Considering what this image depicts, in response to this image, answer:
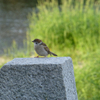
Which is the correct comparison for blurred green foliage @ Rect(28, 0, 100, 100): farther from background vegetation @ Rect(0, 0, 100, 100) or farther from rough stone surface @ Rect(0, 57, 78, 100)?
rough stone surface @ Rect(0, 57, 78, 100)

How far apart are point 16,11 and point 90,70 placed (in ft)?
42.6

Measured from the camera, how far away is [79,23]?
702 cm

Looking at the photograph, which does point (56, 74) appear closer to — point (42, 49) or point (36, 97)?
point (36, 97)

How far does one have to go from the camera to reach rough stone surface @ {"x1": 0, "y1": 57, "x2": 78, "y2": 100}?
2.05 metres

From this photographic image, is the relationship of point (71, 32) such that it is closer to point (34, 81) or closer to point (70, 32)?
point (70, 32)

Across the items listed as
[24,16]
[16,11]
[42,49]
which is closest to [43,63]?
[42,49]

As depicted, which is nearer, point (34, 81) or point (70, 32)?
point (34, 81)

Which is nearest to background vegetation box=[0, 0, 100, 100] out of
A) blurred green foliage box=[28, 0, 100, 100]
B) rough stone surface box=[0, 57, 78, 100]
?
blurred green foliage box=[28, 0, 100, 100]

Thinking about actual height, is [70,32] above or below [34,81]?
above

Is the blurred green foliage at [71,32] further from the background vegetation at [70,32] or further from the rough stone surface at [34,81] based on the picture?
the rough stone surface at [34,81]

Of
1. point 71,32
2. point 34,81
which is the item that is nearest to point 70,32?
point 71,32

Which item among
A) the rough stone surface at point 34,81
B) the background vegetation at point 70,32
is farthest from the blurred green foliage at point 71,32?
the rough stone surface at point 34,81

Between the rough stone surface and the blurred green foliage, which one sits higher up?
the blurred green foliage

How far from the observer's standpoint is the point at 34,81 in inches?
81.7
